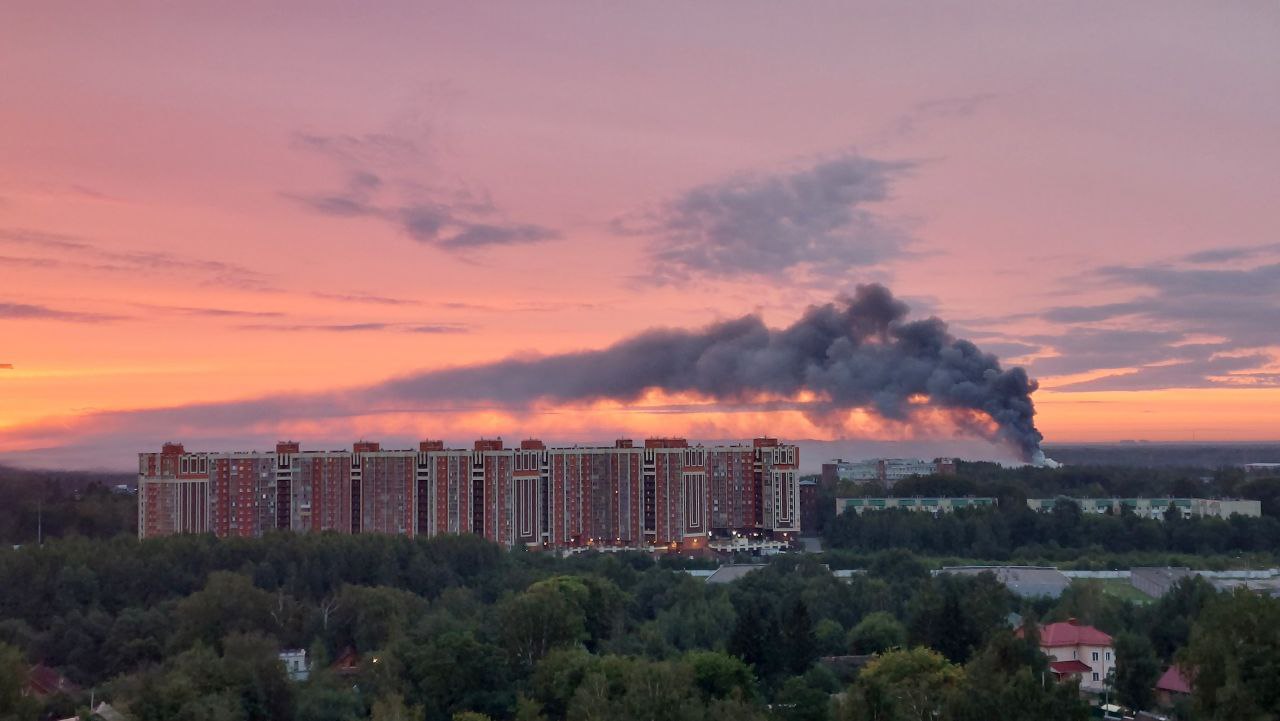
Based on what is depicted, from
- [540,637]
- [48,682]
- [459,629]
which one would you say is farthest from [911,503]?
[48,682]

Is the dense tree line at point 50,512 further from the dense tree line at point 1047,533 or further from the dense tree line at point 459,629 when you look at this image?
the dense tree line at point 1047,533

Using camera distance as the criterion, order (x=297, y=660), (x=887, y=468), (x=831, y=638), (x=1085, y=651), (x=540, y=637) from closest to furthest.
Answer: (x=540, y=637) < (x=1085, y=651) < (x=831, y=638) < (x=297, y=660) < (x=887, y=468)

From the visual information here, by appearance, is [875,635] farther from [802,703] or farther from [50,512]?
[50,512]

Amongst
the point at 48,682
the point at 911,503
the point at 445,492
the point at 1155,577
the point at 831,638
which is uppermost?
the point at 445,492

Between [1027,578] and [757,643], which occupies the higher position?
[757,643]

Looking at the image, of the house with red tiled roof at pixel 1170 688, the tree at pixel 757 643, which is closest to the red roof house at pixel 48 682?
the tree at pixel 757 643

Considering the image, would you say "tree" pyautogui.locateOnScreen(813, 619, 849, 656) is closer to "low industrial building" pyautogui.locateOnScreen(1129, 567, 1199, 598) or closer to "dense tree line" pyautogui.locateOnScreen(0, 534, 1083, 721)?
"dense tree line" pyautogui.locateOnScreen(0, 534, 1083, 721)

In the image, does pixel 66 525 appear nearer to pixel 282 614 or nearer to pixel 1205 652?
pixel 282 614

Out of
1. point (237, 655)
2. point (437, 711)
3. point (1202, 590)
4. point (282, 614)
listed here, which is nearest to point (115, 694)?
point (237, 655)
